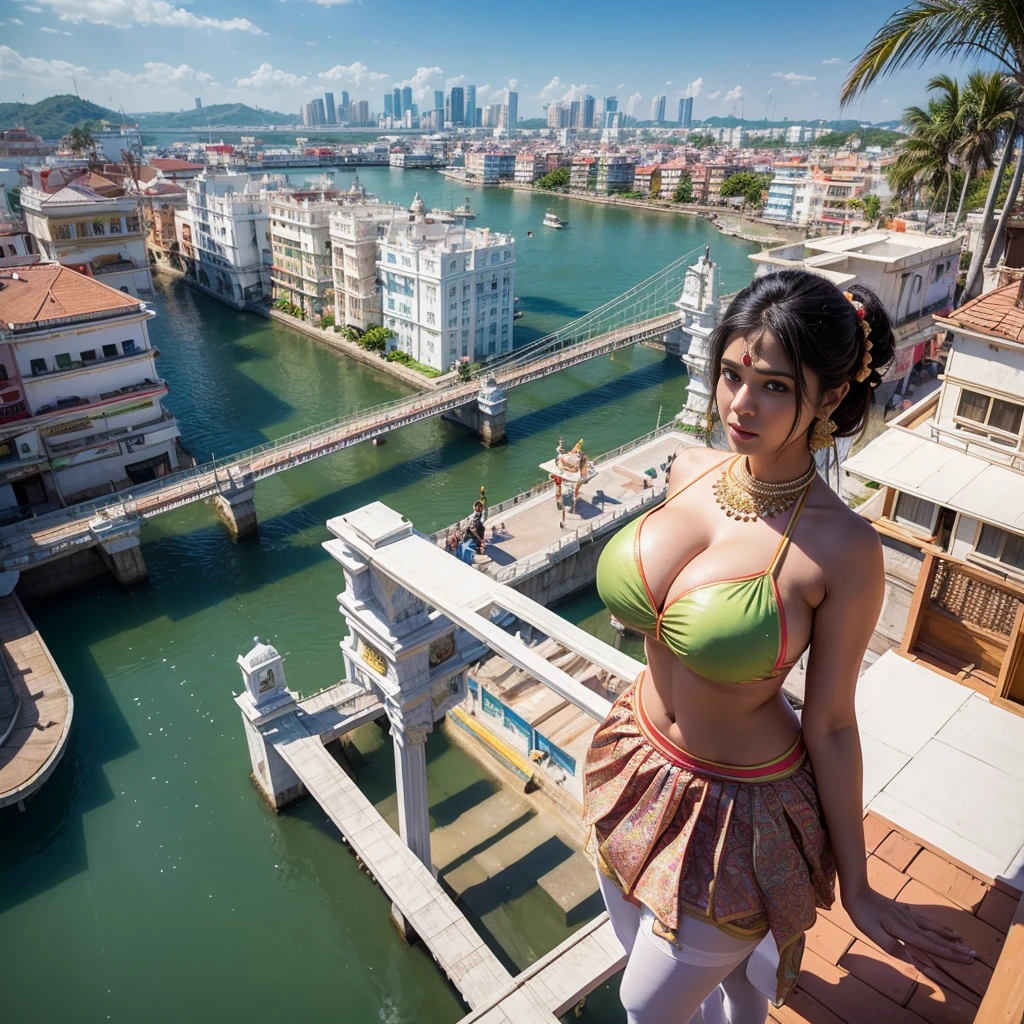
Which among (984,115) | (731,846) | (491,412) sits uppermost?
(984,115)

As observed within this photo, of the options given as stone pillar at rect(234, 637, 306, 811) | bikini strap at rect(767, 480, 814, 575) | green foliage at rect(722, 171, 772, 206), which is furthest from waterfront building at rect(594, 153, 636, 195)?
bikini strap at rect(767, 480, 814, 575)

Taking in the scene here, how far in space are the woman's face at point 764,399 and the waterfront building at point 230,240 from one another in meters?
44.8

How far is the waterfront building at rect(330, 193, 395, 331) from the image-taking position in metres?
34.9

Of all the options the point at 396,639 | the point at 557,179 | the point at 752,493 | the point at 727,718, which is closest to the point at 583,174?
the point at 557,179

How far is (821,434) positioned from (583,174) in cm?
11276

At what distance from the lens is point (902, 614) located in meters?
12.4

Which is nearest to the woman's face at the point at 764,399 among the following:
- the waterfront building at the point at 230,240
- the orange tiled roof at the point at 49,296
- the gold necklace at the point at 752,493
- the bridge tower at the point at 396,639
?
the gold necklace at the point at 752,493

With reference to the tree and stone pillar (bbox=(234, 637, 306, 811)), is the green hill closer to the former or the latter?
the tree

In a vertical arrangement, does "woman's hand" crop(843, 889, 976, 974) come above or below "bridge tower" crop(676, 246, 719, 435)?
above

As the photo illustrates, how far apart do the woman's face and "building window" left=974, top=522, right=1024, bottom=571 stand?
9.32 meters

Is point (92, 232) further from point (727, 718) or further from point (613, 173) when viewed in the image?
point (613, 173)

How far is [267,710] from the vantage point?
12.5 m

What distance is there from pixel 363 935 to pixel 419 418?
18096 mm

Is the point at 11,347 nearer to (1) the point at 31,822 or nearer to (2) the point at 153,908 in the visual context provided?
(1) the point at 31,822
